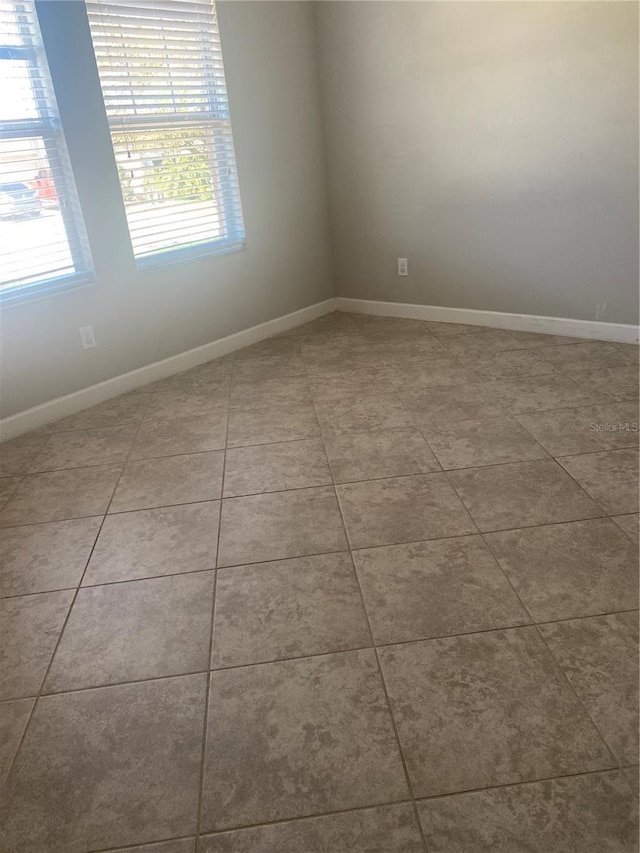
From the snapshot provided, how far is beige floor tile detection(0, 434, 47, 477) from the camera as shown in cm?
280

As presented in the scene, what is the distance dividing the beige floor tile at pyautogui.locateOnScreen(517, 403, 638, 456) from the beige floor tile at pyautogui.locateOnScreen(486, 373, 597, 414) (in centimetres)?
8

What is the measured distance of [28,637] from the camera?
1812 millimetres

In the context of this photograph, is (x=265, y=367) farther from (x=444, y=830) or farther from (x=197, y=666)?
(x=444, y=830)

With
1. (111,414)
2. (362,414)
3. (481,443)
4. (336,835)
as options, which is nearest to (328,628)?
(336,835)

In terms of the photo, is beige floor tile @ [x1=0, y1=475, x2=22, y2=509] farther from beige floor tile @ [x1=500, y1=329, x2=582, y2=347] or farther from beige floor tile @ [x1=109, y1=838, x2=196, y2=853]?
beige floor tile @ [x1=500, y1=329, x2=582, y2=347]

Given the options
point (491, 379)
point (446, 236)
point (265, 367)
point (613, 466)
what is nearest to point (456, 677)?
point (613, 466)

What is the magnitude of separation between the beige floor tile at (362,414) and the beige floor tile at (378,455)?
0.21 ft

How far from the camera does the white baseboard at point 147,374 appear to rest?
316 cm

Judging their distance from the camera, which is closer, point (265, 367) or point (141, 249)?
point (141, 249)

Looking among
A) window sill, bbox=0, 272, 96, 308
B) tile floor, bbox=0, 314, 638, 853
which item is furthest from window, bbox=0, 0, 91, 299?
tile floor, bbox=0, 314, 638, 853

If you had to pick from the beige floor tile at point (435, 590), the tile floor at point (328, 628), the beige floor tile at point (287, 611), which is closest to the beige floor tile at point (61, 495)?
the tile floor at point (328, 628)

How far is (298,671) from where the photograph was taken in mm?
1617

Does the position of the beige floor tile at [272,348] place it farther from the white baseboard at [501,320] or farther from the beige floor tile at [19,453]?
the beige floor tile at [19,453]

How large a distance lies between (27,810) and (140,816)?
0.24 m
